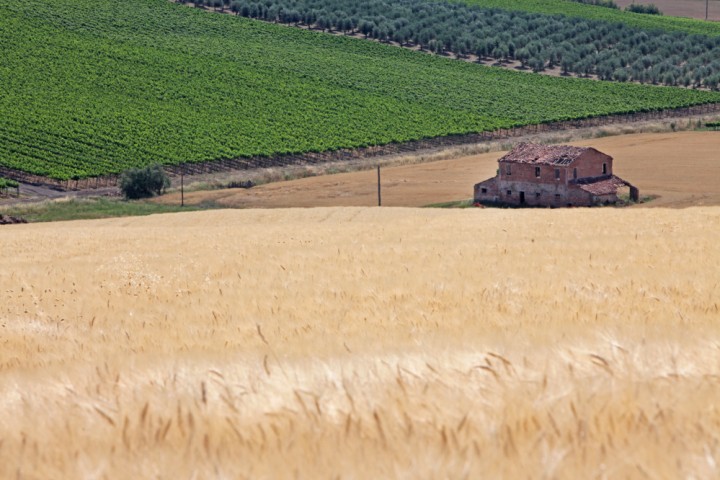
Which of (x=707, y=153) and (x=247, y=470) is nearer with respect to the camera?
(x=247, y=470)

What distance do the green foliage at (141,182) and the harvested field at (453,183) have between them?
2.42m

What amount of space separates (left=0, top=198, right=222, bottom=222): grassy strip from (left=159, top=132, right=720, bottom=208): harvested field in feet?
11.4

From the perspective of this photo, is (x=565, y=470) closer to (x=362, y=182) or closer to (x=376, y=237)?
(x=376, y=237)

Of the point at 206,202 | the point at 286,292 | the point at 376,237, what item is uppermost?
the point at 286,292

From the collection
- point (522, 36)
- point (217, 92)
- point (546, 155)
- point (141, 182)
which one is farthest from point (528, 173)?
point (522, 36)

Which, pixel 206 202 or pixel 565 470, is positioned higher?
pixel 565 470

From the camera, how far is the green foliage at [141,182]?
83.8m

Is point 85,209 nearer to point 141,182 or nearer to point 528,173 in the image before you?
point 141,182

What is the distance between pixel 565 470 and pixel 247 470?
1467mm

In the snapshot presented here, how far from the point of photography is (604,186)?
252ft

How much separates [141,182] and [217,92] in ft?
168

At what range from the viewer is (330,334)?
10.1 metres

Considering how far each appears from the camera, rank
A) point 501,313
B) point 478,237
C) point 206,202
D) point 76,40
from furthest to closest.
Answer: point 76,40 < point 206,202 < point 478,237 < point 501,313

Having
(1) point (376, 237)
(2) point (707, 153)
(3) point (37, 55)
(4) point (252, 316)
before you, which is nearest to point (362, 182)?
(2) point (707, 153)
